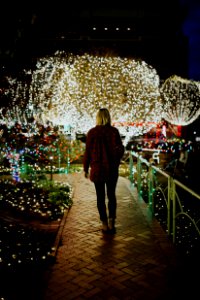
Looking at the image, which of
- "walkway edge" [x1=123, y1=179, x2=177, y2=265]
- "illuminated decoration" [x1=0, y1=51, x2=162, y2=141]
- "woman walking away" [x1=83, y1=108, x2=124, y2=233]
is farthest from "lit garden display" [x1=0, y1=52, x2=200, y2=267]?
"walkway edge" [x1=123, y1=179, x2=177, y2=265]

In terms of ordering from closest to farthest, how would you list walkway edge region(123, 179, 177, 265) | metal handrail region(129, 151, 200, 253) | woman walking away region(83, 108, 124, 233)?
1. walkway edge region(123, 179, 177, 265)
2. metal handrail region(129, 151, 200, 253)
3. woman walking away region(83, 108, 124, 233)

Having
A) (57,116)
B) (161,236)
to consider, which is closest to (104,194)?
(161,236)

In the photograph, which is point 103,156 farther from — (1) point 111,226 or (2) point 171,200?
(2) point 171,200

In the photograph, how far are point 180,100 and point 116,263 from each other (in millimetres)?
15929

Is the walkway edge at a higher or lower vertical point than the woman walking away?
lower

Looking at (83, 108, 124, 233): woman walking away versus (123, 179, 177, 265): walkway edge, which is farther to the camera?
(83, 108, 124, 233): woman walking away

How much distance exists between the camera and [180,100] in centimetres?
1852

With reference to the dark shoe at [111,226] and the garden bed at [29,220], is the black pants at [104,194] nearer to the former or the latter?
the dark shoe at [111,226]

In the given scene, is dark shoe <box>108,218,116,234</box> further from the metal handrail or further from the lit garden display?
the lit garden display

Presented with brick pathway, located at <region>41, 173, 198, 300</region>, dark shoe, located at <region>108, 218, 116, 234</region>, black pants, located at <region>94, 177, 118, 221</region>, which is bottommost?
brick pathway, located at <region>41, 173, 198, 300</region>

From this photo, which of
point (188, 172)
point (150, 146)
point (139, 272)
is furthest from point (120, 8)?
point (139, 272)

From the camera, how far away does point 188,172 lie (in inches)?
423

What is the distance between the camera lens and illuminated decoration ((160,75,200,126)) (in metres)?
17.7

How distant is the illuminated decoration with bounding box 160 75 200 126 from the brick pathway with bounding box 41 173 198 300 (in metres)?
12.9
